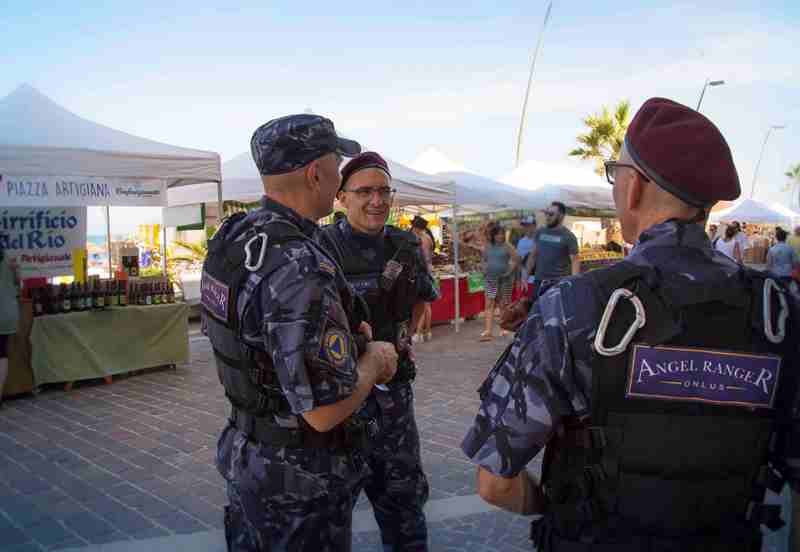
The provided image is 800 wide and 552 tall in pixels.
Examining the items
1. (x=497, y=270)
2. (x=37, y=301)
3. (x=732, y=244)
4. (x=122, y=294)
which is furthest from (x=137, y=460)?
(x=732, y=244)

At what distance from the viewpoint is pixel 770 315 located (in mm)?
1417

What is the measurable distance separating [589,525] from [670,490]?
186 millimetres

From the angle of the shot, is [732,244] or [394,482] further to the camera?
[732,244]

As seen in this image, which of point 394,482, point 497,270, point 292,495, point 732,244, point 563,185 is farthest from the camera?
point 732,244

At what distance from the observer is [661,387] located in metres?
1.37

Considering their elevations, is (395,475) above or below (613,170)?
below

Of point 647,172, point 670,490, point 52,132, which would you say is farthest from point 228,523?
point 52,132

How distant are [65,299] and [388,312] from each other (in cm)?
567

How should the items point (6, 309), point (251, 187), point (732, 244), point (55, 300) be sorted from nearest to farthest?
1. point (6, 309)
2. point (55, 300)
3. point (251, 187)
4. point (732, 244)

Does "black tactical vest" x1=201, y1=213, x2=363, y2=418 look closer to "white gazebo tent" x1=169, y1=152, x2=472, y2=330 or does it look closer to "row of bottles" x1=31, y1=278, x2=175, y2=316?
"row of bottles" x1=31, y1=278, x2=175, y2=316

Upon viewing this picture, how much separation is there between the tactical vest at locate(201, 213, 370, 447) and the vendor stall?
5879 mm

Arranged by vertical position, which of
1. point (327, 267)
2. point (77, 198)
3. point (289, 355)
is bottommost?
point (289, 355)

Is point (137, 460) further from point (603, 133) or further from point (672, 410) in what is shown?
point (603, 133)

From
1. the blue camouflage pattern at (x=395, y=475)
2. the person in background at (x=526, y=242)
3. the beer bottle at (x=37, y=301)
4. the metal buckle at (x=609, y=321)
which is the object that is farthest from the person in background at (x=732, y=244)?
the metal buckle at (x=609, y=321)
